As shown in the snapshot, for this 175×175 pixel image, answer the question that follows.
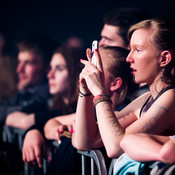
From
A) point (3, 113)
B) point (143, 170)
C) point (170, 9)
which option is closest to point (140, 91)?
point (143, 170)

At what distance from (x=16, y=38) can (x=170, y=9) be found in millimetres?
2412

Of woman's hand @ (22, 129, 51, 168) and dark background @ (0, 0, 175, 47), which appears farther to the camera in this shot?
dark background @ (0, 0, 175, 47)

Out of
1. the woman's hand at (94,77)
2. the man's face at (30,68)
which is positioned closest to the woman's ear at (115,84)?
the woman's hand at (94,77)

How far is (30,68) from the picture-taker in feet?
11.7

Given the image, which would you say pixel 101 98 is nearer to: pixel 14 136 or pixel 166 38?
pixel 166 38

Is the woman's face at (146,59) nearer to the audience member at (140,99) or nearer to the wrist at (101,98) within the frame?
the audience member at (140,99)

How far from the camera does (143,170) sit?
0.98m

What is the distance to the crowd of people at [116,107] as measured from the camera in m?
1.01

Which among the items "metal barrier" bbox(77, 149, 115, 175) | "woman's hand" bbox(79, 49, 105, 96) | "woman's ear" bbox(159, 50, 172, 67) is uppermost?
"woman's ear" bbox(159, 50, 172, 67)

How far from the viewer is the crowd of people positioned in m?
1.01

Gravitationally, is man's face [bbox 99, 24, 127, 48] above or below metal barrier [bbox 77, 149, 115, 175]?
above

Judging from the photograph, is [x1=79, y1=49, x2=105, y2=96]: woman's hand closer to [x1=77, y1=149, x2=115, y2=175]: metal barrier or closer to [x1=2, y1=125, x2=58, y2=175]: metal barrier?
[x1=77, y1=149, x2=115, y2=175]: metal barrier

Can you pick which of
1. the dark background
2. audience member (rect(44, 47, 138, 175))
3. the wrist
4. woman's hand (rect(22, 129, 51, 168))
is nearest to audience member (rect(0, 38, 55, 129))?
the dark background

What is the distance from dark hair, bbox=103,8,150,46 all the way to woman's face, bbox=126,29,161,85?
938 millimetres
